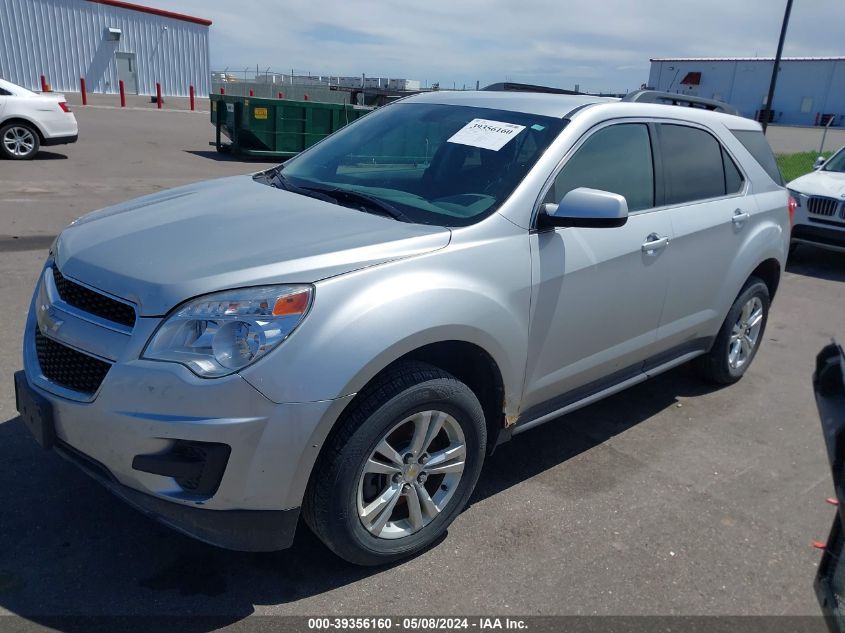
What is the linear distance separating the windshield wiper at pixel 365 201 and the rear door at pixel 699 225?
63.7 inches

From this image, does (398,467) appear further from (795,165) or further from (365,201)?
(795,165)

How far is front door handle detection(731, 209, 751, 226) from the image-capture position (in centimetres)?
439

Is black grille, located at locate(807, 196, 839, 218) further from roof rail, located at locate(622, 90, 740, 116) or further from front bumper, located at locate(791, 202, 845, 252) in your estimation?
roof rail, located at locate(622, 90, 740, 116)

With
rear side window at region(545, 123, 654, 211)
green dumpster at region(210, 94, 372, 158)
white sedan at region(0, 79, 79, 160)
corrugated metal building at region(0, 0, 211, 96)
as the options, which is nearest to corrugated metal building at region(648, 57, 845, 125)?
corrugated metal building at region(0, 0, 211, 96)

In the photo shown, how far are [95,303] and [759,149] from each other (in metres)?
4.29

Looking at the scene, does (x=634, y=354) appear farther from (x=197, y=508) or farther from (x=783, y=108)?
(x=783, y=108)

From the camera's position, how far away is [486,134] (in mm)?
3484

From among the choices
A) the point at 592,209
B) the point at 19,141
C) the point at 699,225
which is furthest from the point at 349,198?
the point at 19,141

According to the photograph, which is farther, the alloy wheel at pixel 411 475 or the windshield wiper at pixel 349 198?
the windshield wiper at pixel 349 198

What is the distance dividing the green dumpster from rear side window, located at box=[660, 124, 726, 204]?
13208 millimetres

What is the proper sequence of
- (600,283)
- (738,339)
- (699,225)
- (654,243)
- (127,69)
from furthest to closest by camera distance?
1. (127,69)
2. (738,339)
3. (699,225)
4. (654,243)
5. (600,283)

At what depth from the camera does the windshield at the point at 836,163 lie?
10172 millimetres

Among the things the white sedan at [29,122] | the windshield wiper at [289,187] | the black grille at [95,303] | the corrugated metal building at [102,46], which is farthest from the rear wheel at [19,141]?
the corrugated metal building at [102,46]

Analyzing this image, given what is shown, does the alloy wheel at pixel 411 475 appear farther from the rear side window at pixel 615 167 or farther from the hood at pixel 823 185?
the hood at pixel 823 185
